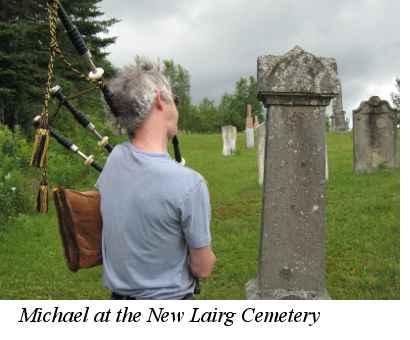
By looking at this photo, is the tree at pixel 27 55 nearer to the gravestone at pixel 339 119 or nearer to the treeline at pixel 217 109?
the gravestone at pixel 339 119

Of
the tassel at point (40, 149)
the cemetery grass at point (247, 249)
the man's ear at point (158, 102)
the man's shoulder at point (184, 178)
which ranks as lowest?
the cemetery grass at point (247, 249)

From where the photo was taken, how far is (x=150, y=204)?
77.6 inches

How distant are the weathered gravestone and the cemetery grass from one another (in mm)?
785

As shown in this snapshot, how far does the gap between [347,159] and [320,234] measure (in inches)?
425

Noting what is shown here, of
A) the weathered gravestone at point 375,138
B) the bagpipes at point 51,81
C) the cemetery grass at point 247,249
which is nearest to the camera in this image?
the bagpipes at point 51,81

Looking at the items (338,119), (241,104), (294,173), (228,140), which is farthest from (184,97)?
(294,173)

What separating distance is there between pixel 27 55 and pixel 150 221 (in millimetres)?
17453

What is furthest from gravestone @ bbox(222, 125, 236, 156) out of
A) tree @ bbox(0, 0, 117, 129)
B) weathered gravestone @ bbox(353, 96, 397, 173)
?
weathered gravestone @ bbox(353, 96, 397, 173)

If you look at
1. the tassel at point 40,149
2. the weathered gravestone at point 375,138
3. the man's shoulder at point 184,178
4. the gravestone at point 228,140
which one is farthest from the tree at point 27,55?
the man's shoulder at point 184,178

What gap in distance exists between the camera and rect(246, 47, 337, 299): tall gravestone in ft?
12.5

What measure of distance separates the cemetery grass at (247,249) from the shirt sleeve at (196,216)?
10.1ft

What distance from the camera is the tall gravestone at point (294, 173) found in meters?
3.81

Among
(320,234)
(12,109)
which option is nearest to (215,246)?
(320,234)

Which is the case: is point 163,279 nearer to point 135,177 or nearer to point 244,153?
point 135,177
